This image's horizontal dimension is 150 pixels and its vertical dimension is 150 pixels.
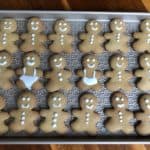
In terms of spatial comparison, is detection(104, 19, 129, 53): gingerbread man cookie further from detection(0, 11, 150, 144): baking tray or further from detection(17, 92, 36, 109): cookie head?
detection(17, 92, 36, 109): cookie head

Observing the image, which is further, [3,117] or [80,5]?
[80,5]

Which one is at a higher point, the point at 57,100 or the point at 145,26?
the point at 145,26

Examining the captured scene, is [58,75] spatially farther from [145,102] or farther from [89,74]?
[145,102]

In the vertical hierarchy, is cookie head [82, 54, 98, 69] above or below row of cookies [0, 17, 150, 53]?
below

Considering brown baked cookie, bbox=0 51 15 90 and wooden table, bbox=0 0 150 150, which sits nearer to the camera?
brown baked cookie, bbox=0 51 15 90

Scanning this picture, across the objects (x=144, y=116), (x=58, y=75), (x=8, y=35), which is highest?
(x=8, y=35)

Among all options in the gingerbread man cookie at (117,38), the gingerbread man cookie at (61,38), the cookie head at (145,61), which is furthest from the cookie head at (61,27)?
→ the cookie head at (145,61)

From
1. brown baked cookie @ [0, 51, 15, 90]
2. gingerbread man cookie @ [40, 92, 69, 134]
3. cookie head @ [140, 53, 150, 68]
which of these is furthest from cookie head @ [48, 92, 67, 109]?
cookie head @ [140, 53, 150, 68]

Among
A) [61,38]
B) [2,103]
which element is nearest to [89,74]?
[61,38]
